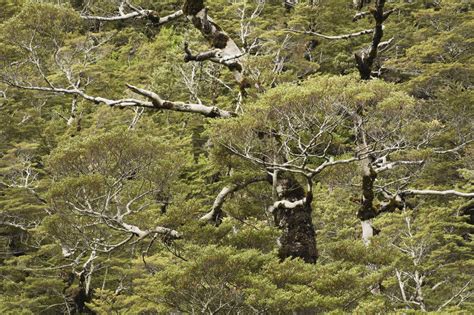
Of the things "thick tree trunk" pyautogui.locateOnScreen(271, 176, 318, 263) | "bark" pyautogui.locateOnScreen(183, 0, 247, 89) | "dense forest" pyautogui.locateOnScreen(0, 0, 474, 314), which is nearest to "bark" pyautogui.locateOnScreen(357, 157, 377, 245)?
"dense forest" pyautogui.locateOnScreen(0, 0, 474, 314)

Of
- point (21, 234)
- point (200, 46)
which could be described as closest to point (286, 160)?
point (21, 234)

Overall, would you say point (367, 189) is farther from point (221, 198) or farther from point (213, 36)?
point (213, 36)

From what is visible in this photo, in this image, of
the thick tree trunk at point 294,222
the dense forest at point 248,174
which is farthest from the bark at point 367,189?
the thick tree trunk at point 294,222

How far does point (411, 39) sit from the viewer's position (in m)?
20.9

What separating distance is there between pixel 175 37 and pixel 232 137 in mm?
21504

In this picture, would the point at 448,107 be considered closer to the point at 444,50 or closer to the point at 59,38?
the point at 444,50

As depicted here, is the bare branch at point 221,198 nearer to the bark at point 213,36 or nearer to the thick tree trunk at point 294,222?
the thick tree trunk at point 294,222

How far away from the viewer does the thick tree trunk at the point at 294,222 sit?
19.2ft

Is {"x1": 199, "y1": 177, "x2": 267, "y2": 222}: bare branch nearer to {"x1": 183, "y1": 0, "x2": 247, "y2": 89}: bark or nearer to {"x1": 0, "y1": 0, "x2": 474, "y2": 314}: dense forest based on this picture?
{"x1": 0, "y1": 0, "x2": 474, "y2": 314}: dense forest

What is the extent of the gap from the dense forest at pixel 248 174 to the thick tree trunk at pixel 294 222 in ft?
0.06

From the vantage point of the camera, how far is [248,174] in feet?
21.0

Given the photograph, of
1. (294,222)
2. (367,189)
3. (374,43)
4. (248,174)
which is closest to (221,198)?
(248,174)

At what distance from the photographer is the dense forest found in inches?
232

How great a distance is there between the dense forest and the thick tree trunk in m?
0.02
